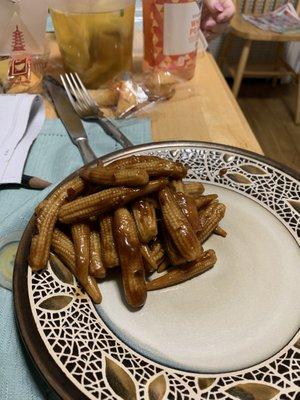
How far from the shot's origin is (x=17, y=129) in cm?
75

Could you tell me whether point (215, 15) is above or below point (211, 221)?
above

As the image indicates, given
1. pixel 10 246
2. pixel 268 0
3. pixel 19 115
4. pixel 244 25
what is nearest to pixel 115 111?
pixel 19 115

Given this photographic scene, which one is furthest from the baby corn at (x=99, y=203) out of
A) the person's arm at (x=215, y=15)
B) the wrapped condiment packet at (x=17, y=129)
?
the person's arm at (x=215, y=15)

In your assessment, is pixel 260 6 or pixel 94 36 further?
pixel 260 6

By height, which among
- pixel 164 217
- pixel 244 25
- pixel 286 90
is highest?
pixel 164 217

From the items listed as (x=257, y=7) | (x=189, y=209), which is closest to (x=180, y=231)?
(x=189, y=209)

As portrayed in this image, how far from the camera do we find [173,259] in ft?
1.52

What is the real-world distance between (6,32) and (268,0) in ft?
6.16

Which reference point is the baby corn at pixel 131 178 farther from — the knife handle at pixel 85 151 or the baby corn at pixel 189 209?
the knife handle at pixel 85 151

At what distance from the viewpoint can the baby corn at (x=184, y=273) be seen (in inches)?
18.1

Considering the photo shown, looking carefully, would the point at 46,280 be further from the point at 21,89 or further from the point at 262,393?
the point at 21,89

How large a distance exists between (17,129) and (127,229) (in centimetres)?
40

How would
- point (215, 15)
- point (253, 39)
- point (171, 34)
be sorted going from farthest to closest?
point (253, 39) < point (215, 15) < point (171, 34)

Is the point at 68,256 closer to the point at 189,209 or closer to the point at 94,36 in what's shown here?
the point at 189,209
